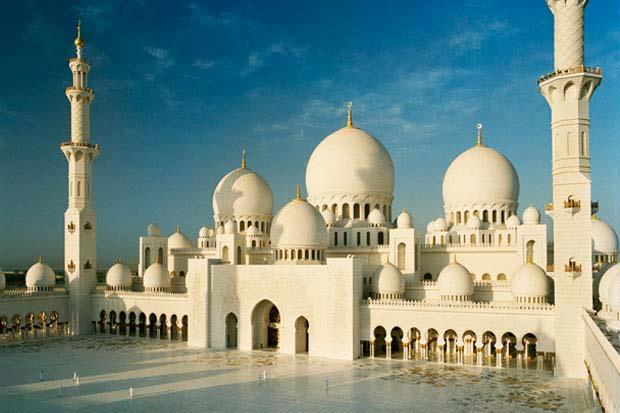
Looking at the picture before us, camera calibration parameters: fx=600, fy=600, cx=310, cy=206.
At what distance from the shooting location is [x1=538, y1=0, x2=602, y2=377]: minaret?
1939 centimetres

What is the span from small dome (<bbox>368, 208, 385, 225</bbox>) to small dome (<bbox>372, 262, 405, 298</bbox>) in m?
4.88

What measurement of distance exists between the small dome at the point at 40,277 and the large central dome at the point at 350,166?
13.6 m

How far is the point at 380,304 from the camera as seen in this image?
23406mm

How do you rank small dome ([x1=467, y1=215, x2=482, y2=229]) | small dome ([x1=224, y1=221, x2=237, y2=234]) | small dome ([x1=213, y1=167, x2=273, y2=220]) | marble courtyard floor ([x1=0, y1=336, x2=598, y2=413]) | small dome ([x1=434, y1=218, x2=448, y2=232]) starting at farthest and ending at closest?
small dome ([x1=213, y1=167, x2=273, y2=220])
small dome ([x1=224, y1=221, x2=237, y2=234])
small dome ([x1=434, y1=218, x2=448, y2=232])
small dome ([x1=467, y1=215, x2=482, y2=229])
marble courtyard floor ([x1=0, y1=336, x2=598, y2=413])

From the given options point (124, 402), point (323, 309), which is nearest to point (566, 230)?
point (323, 309)

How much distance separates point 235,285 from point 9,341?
35.4ft

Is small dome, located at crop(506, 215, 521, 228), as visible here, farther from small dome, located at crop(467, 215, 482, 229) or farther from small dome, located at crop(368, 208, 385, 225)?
small dome, located at crop(368, 208, 385, 225)

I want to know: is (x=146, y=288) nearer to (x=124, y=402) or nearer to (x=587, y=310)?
(x=124, y=402)

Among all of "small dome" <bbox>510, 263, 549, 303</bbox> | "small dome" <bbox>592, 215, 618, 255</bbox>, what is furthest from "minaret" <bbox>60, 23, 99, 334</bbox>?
"small dome" <bbox>592, 215, 618, 255</bbox>

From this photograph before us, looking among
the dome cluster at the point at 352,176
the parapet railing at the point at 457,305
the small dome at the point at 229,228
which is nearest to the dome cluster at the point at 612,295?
the parapet railing at the point at 457,305

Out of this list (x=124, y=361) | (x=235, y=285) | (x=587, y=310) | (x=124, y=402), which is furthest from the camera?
(x=235, y=285)

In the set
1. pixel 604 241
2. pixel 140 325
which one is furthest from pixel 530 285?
pixel 140 325

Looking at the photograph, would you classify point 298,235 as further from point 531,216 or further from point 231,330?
point 531,216

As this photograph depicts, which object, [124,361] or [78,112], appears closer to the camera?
[124,361]
